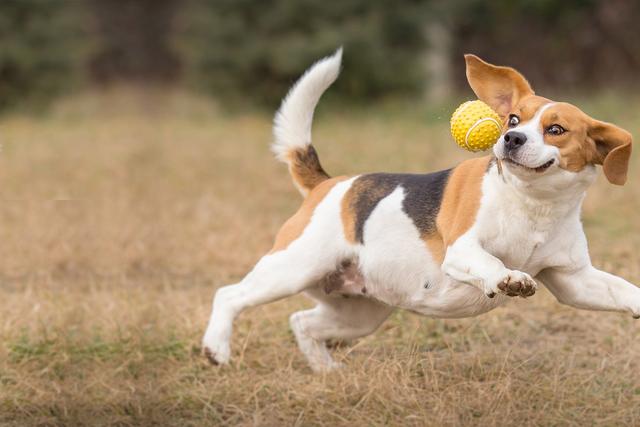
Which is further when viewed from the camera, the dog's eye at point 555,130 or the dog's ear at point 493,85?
the dog's ear at point 493,85

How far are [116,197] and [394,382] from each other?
649 centimetres

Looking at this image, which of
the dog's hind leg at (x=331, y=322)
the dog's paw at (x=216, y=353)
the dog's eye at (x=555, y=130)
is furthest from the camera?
the dog's hind leg at (x=331, y=322)

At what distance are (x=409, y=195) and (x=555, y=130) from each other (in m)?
0.93

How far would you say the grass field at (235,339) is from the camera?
4.66m

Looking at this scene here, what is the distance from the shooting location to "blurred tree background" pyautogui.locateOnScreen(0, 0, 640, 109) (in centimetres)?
1648

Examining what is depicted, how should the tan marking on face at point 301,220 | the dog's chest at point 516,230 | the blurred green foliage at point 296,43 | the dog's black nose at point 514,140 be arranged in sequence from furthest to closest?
the blurred green foliage at point 296,43 < the tan marking on face at point 301,220 < the dog's chest at point 516,230 < the dog's black nose at point 514,140

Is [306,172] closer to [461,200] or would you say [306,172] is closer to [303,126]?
[303,126]

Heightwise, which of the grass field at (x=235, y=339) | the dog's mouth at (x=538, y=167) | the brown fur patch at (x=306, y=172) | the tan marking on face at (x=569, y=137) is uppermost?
the tan marking on face at (x=569, y=137)

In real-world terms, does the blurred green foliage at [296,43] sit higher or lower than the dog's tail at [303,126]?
lower

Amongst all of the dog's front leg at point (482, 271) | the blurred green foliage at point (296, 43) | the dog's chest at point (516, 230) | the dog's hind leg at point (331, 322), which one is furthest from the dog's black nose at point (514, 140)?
the blurred green foliage at point (296, 43)

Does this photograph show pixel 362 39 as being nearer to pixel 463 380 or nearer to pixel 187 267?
pixel 187 267

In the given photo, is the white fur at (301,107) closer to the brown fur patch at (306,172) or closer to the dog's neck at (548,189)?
the brown fur patch at (306,172)

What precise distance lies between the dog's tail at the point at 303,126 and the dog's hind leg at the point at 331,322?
0.65 meters

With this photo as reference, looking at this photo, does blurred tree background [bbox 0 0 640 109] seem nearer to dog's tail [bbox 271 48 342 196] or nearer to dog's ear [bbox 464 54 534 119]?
dog's tail [bbox 271 48 342 196]
